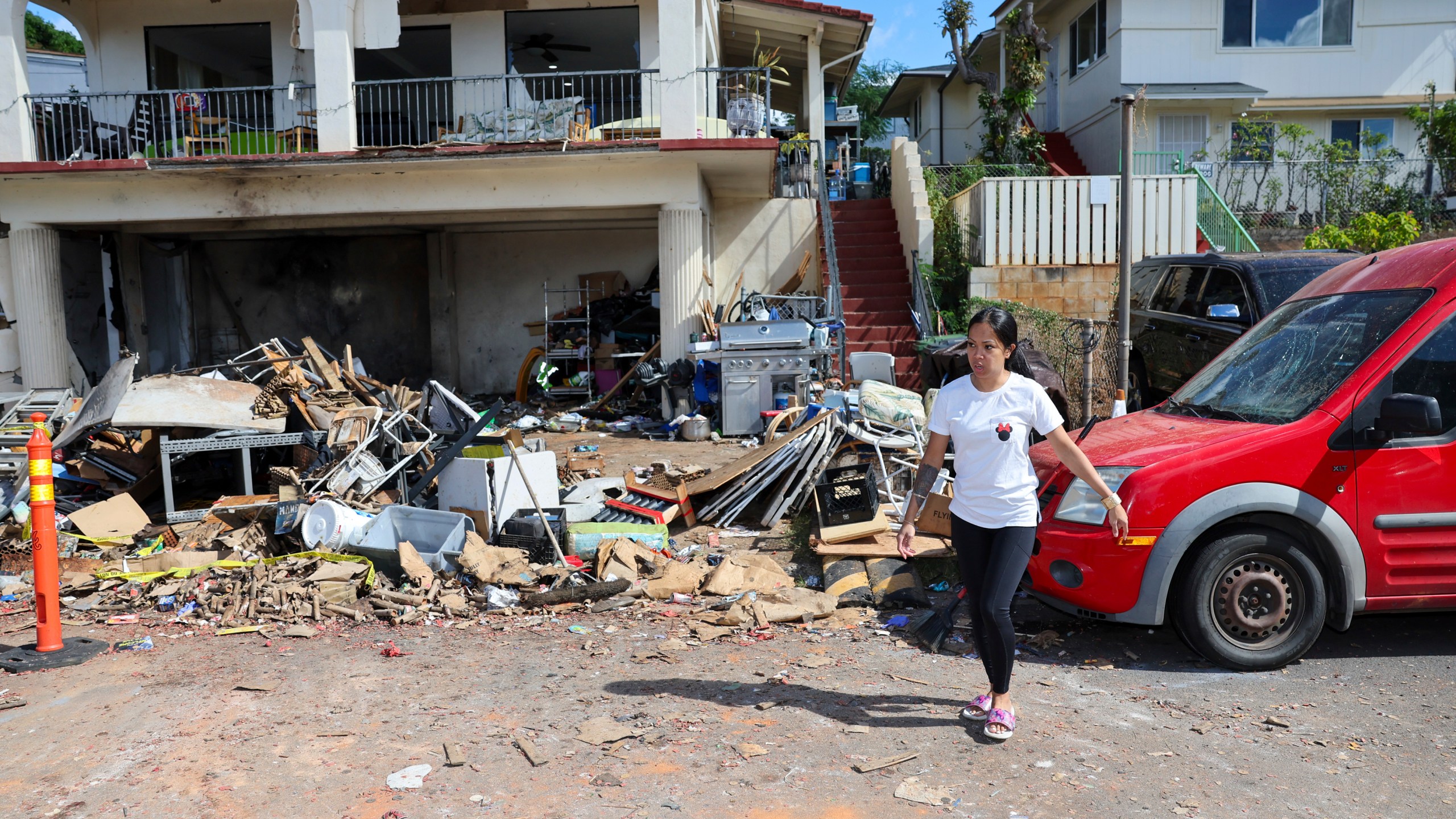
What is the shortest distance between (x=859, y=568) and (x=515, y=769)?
10.7ft

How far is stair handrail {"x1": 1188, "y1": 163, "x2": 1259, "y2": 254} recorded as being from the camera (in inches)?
596

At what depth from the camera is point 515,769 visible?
153 inches

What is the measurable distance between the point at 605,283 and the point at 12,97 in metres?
8.97

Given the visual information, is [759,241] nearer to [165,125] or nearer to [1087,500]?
[165,125]

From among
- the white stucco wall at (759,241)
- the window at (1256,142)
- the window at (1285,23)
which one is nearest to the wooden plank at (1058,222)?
the white stucco wall at (759,241)

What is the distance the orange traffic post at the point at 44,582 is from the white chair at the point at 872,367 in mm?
9379

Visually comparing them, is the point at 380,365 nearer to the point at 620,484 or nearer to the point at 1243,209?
the point at 620,484

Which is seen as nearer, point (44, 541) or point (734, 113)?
point (44, 541)

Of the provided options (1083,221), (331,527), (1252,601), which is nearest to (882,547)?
(1252,601)

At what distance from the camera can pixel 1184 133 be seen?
20.1m

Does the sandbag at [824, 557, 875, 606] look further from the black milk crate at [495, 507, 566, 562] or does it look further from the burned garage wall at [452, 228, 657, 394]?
the burned garage wall at [452, 228, 657, 394]

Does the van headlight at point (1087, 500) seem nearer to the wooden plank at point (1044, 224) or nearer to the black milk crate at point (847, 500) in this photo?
the black milk crate at point (847, 500)

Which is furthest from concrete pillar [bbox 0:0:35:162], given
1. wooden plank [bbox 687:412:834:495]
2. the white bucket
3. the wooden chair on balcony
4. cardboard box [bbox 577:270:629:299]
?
wooden plank [bbox 687:412:834:495]

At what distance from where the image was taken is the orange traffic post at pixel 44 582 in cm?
534
